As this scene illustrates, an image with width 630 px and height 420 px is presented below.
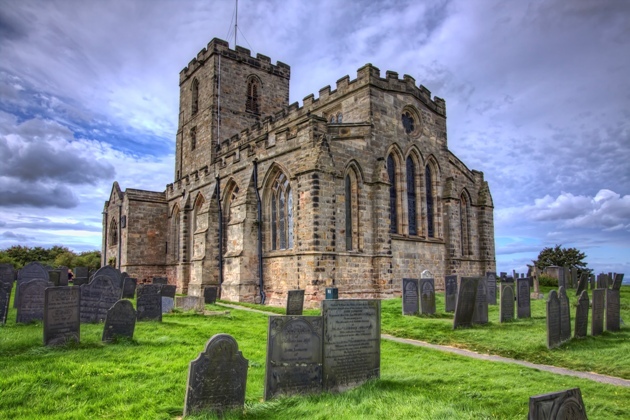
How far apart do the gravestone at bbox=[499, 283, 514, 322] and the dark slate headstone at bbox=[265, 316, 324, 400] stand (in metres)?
7.61

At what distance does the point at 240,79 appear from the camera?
32031mm

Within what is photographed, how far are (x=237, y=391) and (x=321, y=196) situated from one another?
38.8ft

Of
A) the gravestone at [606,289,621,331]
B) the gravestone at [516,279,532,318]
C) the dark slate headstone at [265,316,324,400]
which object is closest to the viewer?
the dark slate headstone at [265,316,324,400]

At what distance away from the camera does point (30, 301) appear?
11.1m

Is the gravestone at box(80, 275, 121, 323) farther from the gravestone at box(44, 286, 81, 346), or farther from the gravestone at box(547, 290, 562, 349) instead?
the gravestone at box(547, 290, 562, 349)

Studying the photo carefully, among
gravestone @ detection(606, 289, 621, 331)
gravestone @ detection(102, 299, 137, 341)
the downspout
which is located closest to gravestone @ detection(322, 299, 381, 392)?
gravestone @ detection(102, 299, 137, 341)

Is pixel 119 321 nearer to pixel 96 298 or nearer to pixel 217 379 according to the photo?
pixel 96 298

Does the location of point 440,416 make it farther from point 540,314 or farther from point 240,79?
point 240,79

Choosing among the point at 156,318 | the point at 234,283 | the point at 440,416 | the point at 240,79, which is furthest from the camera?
the point at 240,79

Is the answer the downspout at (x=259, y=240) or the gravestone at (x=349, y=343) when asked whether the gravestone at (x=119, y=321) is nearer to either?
the gravestone at (x=349, y=343)

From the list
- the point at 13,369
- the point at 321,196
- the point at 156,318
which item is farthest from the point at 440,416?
the point at 321,196

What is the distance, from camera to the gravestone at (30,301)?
36.1 feet

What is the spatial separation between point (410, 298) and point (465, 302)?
106 inches

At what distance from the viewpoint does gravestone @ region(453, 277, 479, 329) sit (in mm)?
11406
